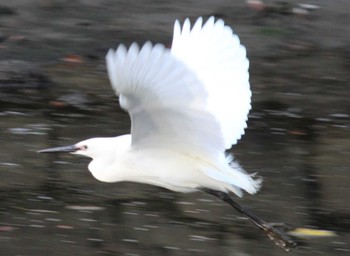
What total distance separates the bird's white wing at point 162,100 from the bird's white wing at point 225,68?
28 cm

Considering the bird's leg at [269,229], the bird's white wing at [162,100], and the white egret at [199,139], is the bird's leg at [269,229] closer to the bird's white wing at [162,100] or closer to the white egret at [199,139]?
the white egret at [199,139]

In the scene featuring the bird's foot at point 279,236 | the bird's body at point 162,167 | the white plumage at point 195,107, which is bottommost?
the bird's foot at point 279,236

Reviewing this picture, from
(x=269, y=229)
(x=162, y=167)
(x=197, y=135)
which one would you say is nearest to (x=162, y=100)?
(x=197, y=135)

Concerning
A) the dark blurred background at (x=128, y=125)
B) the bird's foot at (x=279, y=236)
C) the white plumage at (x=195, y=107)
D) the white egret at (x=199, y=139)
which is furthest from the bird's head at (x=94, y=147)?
the bird's foot at (x=279, y=236)

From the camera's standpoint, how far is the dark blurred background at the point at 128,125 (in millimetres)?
5938

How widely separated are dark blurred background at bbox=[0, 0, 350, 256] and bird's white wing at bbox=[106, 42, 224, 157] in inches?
32.7

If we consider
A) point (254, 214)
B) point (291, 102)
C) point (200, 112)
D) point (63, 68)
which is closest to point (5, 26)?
point (63, 68)

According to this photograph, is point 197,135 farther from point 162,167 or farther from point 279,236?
point 279,236

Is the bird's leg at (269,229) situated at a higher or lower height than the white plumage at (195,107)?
lower

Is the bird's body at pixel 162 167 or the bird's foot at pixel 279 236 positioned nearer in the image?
the bird's body at pixel 162 167

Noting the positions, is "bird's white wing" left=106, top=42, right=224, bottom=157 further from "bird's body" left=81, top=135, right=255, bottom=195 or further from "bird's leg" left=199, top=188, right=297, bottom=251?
"bird's leg" left=199, top=188, right=297, bottom=251

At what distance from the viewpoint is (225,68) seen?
550 centimetres

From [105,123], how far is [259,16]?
2.69m

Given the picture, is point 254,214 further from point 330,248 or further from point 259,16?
point 259,16
